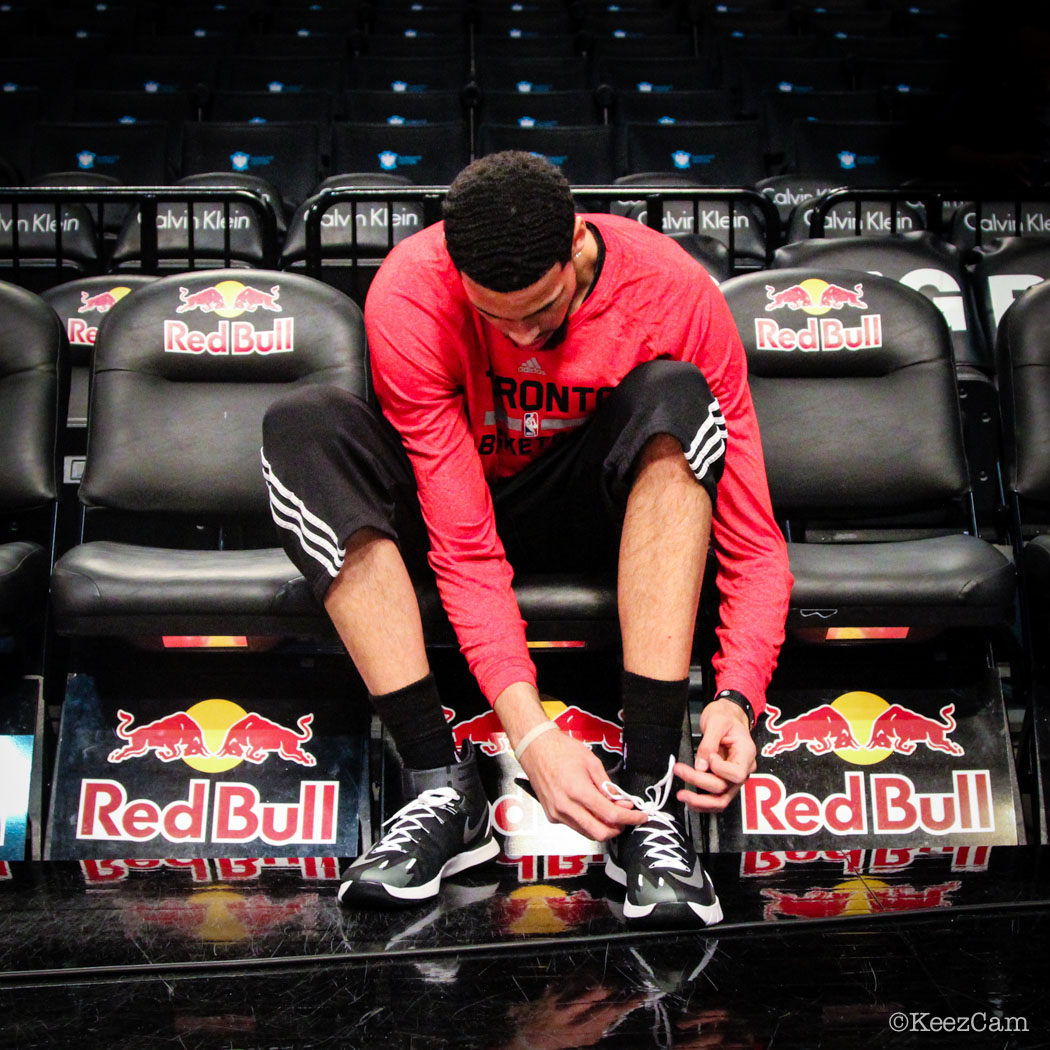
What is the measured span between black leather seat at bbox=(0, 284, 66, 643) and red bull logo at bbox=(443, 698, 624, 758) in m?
0.74

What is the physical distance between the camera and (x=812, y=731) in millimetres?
1798

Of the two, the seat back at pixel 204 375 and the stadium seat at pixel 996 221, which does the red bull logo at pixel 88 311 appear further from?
the stadium seat at pixel 996 221

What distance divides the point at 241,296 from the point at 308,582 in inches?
32.7

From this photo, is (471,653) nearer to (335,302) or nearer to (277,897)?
(277,897)

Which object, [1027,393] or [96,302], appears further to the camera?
[96,302]

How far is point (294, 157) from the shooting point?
5.17 metres

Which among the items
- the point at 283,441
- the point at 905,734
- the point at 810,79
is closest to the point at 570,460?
the point at 283,441

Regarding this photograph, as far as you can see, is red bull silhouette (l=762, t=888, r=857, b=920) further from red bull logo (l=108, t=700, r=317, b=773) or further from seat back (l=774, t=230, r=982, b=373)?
seat back (l=774, t=230, r=982, b=373)

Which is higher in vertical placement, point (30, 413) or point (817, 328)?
point (817, 328)

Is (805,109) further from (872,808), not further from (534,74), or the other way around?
(872,808)

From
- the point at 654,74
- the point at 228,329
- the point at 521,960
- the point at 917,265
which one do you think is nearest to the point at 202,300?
the point at 228,329

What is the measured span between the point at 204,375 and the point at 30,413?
0.32m

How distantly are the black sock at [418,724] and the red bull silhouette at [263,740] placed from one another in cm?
31

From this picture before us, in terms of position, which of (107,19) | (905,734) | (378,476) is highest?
(107,19)
